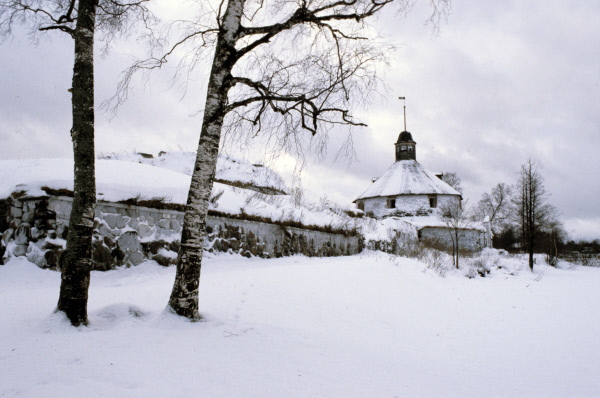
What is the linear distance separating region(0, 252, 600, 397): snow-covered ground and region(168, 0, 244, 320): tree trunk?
0.87ft

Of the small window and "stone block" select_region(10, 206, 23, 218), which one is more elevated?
the small window

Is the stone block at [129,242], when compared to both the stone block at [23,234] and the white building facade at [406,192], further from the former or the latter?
the white building facade at [406,192]

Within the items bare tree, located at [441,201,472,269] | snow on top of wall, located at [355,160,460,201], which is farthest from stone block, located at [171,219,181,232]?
snow on top of wall, located at [355,160,460,201]

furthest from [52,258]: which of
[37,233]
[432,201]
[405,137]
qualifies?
[405,137]

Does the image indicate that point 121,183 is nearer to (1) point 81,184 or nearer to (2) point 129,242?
(2) point 129,242

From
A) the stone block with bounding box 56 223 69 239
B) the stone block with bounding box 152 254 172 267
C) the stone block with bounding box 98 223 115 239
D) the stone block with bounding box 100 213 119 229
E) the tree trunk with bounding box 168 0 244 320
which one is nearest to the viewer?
the tree trunk with bounding box 168 0 244 320

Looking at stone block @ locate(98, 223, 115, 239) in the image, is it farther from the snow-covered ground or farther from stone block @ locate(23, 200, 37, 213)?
stone block @ locate(23, 200, 37, 213)

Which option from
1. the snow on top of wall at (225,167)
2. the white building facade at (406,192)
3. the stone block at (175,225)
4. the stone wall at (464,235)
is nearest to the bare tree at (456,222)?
the stone wall at (464,235)

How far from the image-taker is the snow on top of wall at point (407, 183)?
1314 inches

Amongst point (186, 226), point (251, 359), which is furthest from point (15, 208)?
point (251, 359)

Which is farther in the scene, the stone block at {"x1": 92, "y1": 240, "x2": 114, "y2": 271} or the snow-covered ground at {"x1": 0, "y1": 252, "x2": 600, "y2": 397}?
the stone block at {"x1": 92, "y1": 240, "x2": 114, "y2": 271}

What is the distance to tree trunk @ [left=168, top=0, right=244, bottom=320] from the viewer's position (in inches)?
149

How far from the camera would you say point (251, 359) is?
3.09 meters

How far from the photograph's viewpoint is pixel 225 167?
17.5 metres
